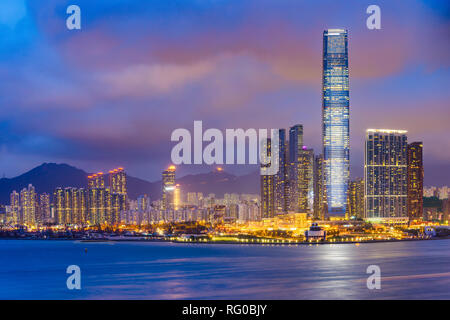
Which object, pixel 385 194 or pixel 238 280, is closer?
pixel 238 280

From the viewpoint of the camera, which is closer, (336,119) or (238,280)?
(238,280)

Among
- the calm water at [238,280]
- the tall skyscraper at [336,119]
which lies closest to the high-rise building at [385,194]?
the tall skyscraper at [336,119]

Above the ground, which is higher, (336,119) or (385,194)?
(336,119)

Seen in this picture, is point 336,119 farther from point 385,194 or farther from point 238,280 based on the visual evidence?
point 238,280

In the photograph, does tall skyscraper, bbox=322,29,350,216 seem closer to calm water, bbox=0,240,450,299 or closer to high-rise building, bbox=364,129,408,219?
high-rise building, bbox=364,129,408,219

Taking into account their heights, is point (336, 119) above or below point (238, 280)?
above

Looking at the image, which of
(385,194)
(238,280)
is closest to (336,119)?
(385,194)

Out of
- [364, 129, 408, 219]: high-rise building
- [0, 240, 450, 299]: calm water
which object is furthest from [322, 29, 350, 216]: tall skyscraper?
[0, 240, 450, 299]: calm water
